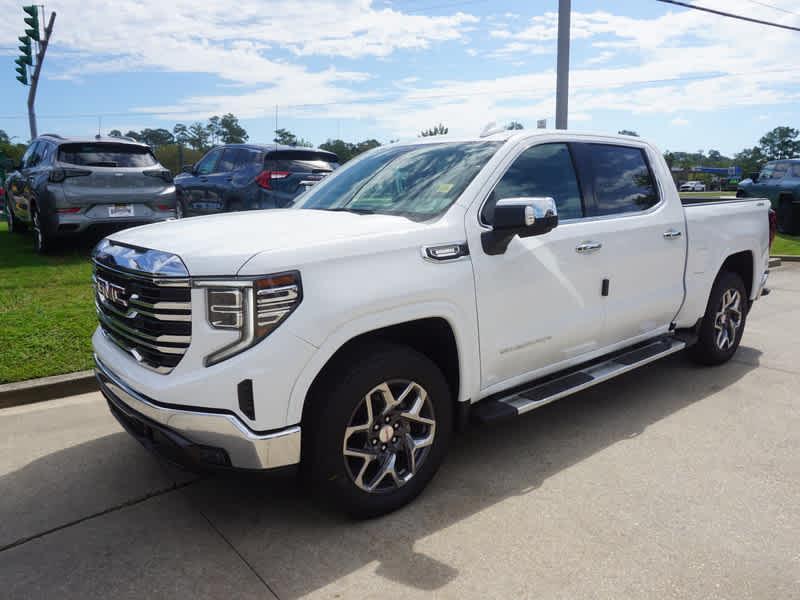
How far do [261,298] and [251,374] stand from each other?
0.31 metres

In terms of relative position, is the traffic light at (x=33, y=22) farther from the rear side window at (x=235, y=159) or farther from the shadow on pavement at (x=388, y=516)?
the shadow on pavement at (x=388, y=516)

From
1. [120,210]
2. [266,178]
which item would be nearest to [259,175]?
[266,178]

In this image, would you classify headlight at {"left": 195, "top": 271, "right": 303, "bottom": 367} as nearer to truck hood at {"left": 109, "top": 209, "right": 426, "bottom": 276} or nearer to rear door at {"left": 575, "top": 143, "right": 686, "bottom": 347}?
truck hood at {"left": 109, "top": 209, "right": 426, "bottom": 276}

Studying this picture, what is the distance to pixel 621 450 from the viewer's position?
3832 mm

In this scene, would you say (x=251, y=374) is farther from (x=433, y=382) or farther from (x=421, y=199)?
(x=421, y=199)

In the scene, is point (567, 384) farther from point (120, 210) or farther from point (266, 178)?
point (266, 178)

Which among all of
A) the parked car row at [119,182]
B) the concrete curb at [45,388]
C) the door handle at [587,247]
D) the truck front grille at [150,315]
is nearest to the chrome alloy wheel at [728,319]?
the door handle at [587,247]

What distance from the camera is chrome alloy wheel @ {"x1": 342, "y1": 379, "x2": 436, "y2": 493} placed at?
9.69 feet

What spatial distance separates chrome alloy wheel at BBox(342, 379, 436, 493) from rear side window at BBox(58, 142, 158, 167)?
746 cm

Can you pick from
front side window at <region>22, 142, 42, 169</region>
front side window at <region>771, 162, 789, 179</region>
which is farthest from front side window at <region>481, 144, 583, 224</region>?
front side window at <region>771, 162, 789, 179</region>

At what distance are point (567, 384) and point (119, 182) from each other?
287 inches

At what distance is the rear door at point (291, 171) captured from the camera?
10.2 metres

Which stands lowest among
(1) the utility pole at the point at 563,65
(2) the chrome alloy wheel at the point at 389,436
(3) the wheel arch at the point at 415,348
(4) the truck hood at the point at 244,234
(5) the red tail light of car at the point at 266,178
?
(2) the chrome alloy wheel at the point at 389,436

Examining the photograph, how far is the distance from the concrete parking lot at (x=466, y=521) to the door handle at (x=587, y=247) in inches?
46.9
